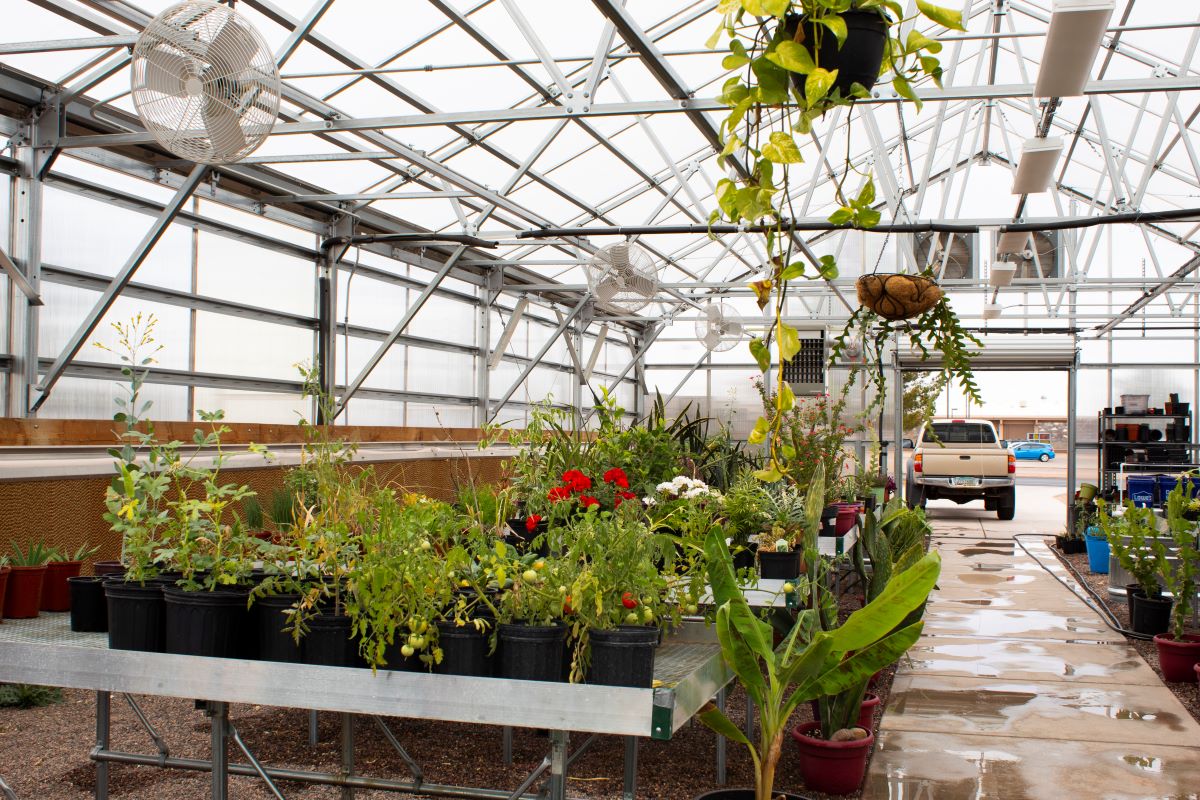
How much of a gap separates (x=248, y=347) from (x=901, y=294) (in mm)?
6504

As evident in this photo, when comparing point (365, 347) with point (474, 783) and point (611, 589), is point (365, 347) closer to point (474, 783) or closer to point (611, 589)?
point (474, 783)

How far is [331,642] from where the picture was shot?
2115mm

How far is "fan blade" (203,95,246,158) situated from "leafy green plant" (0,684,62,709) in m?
2.41

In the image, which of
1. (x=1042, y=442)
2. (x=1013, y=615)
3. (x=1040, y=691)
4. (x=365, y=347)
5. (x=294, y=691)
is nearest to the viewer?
(x=294, y=691)

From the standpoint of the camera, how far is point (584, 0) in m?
7.58

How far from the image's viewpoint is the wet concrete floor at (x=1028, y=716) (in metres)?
3.46

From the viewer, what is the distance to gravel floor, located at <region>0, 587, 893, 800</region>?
3.37 meters

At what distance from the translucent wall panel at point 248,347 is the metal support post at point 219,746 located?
20.9 feet

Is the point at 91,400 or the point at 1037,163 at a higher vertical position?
the point at 1037,163

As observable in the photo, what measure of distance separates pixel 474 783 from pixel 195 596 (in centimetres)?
161

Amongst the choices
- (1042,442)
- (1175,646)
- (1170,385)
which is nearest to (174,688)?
(1175,646)

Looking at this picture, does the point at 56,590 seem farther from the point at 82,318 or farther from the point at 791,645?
the point at 82,318

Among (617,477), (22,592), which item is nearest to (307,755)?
(22,592)

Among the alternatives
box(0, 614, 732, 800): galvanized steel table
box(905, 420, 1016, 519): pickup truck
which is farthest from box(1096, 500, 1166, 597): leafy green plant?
box(905, 420, 1016, 519): pickup truck
